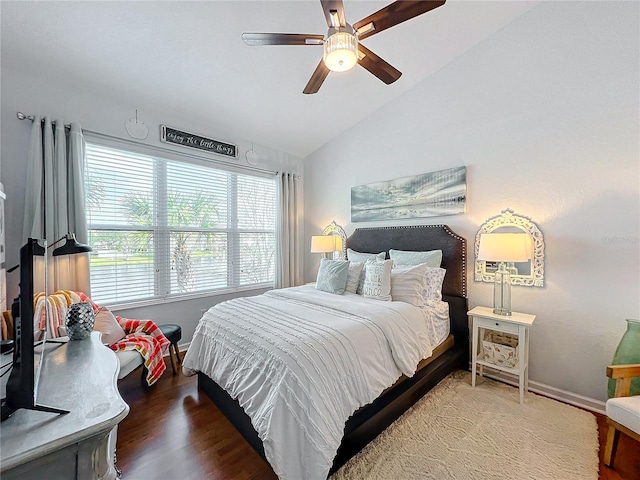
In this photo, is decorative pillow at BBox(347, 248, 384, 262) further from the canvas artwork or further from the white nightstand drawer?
the white nightstand drawer

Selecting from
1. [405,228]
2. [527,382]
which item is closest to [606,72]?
[405,228]

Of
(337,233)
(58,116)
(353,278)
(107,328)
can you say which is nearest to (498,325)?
(353,278)

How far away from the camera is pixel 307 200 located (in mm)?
4629

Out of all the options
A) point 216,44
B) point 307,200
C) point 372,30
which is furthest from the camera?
point 307,200

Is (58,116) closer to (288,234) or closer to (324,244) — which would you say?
(288,234)

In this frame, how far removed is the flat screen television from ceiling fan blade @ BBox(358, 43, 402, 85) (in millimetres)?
2002

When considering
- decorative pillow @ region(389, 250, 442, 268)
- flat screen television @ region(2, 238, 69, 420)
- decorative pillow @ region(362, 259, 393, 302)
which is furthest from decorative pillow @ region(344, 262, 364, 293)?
flat screen television @ region(2, 238, 69, 420)

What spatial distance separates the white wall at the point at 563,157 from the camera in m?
2.11

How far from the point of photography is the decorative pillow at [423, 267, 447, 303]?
271cm

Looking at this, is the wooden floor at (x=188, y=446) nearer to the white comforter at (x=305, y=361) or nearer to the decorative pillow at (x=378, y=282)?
the white comforter at (x=305, y=361)

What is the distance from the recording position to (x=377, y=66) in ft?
6.51

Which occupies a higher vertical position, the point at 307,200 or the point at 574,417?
the point at 307,200

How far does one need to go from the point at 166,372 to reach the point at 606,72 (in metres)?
4.66

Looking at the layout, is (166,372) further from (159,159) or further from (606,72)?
(606,72)
